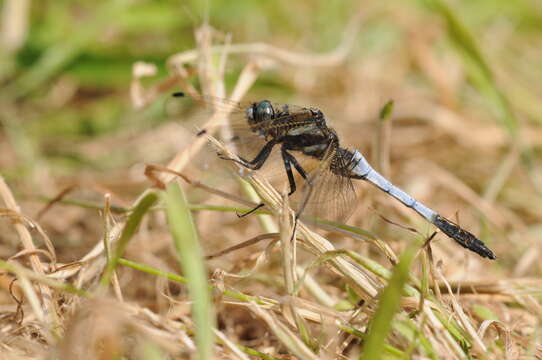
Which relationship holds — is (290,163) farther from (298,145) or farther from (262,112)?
(262,112)

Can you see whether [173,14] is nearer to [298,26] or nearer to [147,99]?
[298,26]

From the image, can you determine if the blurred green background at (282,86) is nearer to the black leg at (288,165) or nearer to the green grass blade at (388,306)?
the black leg at (288,165)

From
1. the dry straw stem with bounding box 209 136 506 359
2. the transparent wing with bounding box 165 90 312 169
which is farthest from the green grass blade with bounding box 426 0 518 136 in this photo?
the dry straw stem with bounding box 209 136 506 359

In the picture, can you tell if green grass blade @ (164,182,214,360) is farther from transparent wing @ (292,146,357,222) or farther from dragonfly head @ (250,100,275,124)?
dragonfly head @ (250,100,275,124)

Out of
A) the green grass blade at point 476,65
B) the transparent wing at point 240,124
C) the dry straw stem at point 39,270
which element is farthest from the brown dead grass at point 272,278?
the green grass blade at point 476,65

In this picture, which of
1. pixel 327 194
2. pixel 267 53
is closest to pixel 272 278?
pixel 327 194

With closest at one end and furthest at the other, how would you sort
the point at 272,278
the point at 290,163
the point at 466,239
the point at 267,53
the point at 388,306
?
the point at 388,306
the point at 272,278
the point at 466,239
the point at 290,163
the point at 267,53

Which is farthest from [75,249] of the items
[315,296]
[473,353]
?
[473,353]
